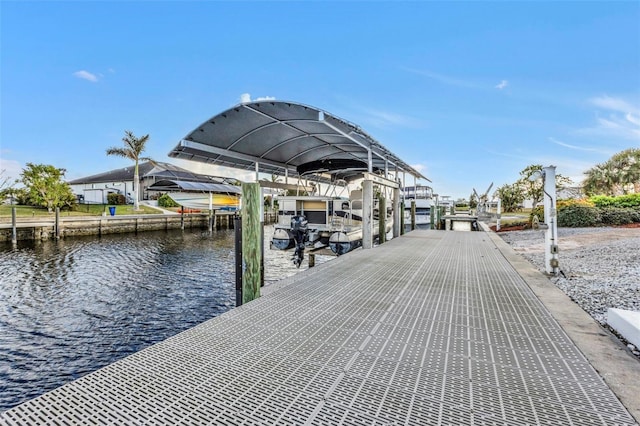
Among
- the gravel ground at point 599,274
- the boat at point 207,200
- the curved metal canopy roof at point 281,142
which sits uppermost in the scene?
the curved metal canopy roof at point 281,142

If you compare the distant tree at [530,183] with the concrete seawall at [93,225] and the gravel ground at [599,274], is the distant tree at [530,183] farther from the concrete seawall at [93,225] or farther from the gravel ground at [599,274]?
the concrete seawall at [93,225]

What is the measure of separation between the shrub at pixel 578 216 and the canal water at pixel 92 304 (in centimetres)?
1300

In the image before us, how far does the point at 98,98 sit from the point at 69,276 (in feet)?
50.0

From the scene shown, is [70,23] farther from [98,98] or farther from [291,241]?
[291,241]

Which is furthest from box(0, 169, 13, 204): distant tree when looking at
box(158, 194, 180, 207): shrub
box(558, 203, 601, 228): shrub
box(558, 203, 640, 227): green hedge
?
box(558, 203, 640, 227): green hedge

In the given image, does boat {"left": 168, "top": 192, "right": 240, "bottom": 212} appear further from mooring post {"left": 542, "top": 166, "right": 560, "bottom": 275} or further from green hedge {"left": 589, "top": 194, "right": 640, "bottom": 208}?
green hedge {"left": 589, "top": 194, "right": 640, "bottom": 208}

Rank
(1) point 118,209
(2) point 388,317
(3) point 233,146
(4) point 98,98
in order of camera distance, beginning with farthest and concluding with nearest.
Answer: (1) point 118,209, (4) point 98,98, (3) point 233,146, (2) point 388,317

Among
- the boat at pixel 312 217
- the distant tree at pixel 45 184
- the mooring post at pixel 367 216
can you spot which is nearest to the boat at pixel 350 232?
the boat at pixel 312 217

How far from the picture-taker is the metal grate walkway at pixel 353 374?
1.58m

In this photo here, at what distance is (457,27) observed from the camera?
12320 millimetres

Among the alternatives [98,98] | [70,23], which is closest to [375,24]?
[70,23]

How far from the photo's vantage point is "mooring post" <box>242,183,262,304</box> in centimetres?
384

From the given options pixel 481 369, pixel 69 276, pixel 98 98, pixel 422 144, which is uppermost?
pixel 98 98

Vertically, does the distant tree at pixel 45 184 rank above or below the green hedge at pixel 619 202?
above
